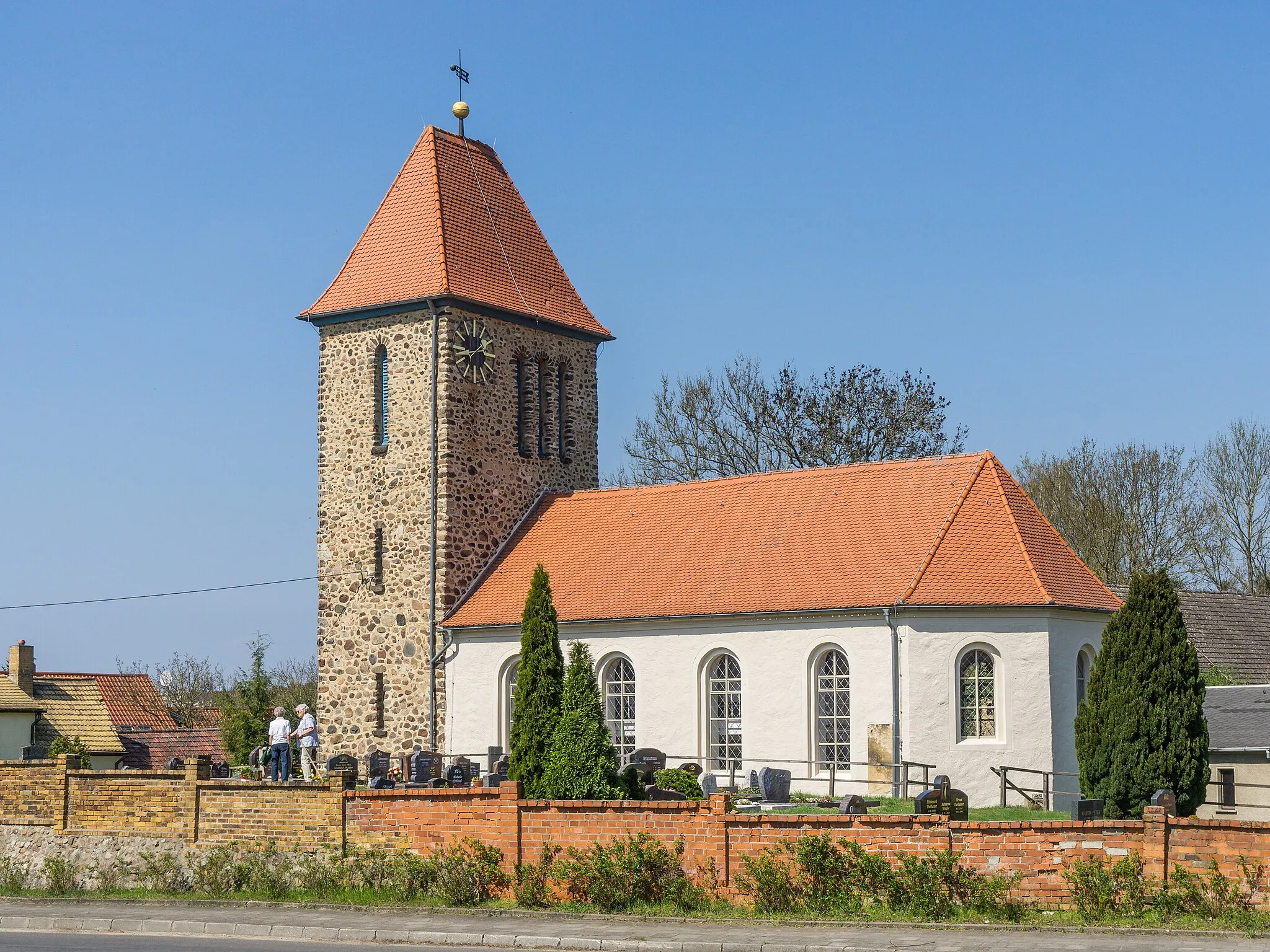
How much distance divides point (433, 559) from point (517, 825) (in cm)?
1547

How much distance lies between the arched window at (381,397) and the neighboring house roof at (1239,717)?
60.4 ft

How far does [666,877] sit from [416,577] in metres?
17.3

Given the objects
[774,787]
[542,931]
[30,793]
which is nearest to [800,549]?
[774,787]

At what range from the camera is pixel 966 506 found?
1226 inches

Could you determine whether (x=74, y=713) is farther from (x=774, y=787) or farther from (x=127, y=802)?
(x=774, y=787)

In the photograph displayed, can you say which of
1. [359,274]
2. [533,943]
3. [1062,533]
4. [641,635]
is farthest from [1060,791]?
[1062,533]

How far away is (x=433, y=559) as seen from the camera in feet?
116

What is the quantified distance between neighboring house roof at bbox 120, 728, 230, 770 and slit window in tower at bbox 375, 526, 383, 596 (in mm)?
15192

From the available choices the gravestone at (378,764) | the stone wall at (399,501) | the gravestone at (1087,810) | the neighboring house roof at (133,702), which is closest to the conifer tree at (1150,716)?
the gravestone at (1087,810)

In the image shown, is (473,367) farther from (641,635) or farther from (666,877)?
(666,877)

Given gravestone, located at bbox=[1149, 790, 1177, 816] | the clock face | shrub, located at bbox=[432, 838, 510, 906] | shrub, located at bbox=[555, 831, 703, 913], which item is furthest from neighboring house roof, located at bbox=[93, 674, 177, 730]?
gravestone, located at bbox=[1149, 790, 1177, 816]

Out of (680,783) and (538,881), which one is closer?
(538,881)

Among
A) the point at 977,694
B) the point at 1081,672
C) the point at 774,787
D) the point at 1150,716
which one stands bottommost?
the point at 774,787

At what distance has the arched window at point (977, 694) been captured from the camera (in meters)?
29.5
